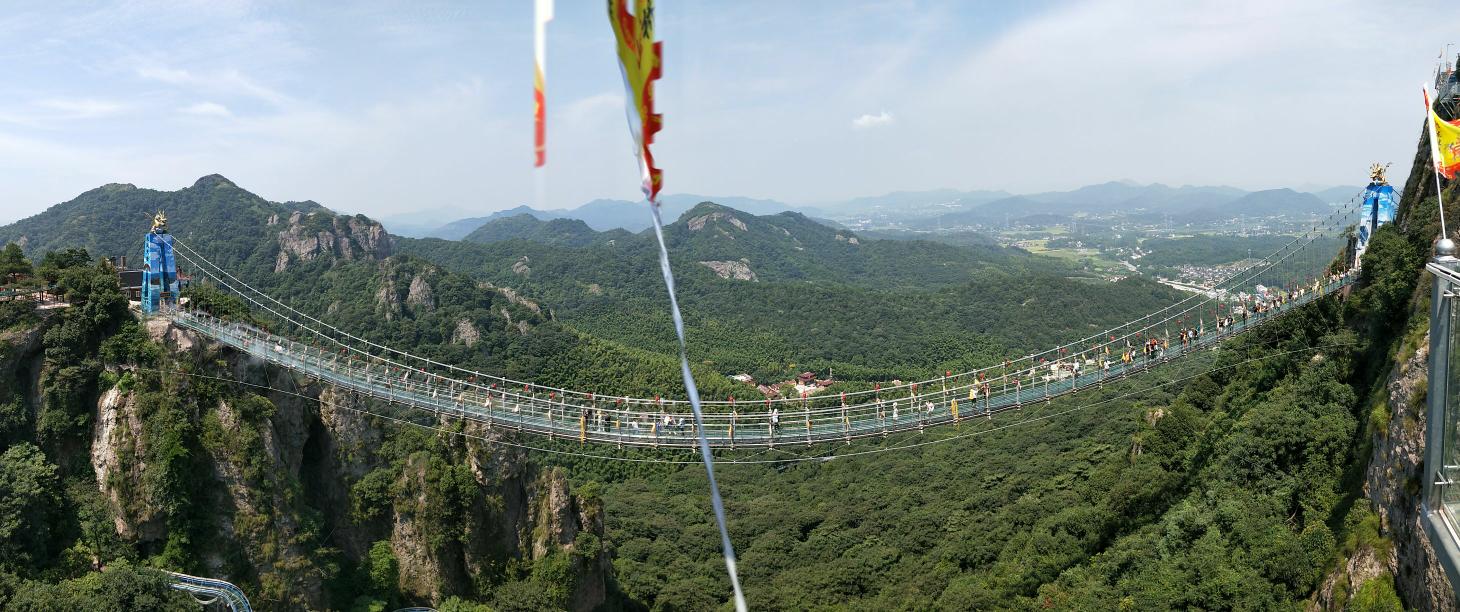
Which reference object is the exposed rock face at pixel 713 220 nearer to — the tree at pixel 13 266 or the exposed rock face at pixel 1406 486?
the tree at pixel 13 266

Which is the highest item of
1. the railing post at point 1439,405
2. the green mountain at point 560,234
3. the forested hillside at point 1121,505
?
the green mountain at point 560,234

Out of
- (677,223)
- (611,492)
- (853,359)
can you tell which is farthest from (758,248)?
(611,492)

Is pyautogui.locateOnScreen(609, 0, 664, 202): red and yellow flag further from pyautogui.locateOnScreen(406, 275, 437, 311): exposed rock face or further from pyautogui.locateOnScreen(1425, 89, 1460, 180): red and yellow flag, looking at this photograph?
pyautogui.locateOnScreen(406, 275, 437, 311): exposed rock face

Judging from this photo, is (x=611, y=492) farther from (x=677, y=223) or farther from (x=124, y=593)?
(x=677, y=223)

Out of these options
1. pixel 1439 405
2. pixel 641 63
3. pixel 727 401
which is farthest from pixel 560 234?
pixel 641 63

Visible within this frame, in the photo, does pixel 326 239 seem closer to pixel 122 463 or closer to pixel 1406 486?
pixel 122 463

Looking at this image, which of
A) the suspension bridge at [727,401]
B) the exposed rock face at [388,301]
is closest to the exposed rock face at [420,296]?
the exposed rock face at [388,301]

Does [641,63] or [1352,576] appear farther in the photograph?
[1352,576]
